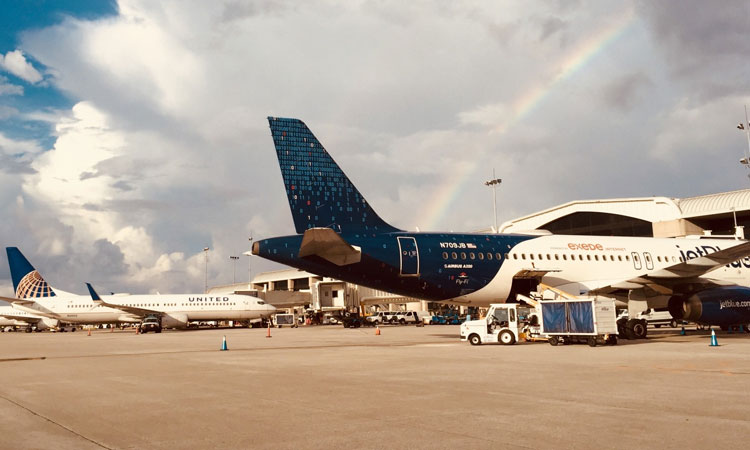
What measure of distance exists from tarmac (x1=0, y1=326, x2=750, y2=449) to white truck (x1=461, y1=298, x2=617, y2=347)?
4917 millimetres

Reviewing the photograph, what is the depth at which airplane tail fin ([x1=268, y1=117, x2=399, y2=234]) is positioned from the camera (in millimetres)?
26906

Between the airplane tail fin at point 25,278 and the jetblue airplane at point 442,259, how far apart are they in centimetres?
5499

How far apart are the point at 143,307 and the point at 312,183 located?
4493 cm

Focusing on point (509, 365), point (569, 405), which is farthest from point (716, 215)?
point (569, 405)

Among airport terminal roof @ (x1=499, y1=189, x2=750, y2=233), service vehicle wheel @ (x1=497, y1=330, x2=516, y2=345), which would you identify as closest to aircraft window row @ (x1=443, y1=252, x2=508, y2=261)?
service vehicle wheel @ (x1=497, y1=330, x2=516, y2=345)

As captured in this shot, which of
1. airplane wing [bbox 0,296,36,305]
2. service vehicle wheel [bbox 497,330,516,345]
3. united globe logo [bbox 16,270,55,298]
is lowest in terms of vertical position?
service vehicle wheel [bbox 497,330,516,345]

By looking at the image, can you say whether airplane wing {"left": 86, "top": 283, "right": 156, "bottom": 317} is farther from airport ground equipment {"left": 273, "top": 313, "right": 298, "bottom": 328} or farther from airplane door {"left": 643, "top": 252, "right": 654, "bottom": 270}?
airplane door {"left": 643, "top": 252, "right": 654, "bottom": 270}

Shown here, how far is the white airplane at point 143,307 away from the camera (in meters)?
64.9

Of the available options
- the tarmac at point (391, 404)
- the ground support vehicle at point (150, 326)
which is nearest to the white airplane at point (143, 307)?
the ground support vehicle at point (150, 326)

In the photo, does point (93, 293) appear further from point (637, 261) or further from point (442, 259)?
point (637, 261)

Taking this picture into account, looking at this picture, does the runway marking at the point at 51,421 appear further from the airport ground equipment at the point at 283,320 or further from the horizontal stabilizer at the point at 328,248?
the airport ground equipment at the point at 283,320

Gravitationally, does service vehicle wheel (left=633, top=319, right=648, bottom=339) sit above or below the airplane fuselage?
below

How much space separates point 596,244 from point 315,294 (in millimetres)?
49521

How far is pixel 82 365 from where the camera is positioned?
19.5 metres
